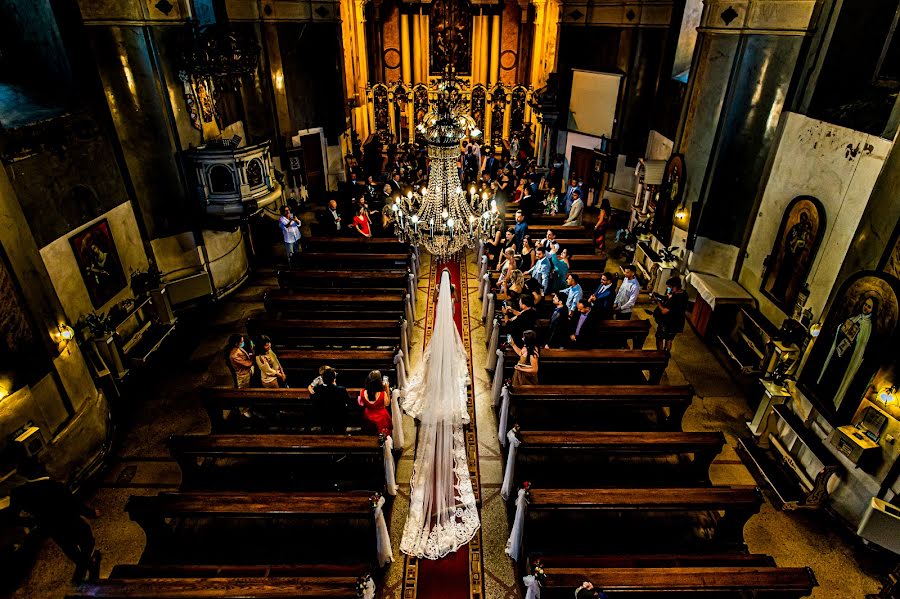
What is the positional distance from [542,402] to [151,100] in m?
8.22

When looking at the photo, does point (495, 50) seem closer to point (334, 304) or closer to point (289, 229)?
point (289, 229)

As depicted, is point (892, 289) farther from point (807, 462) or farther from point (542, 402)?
point (542, 402)

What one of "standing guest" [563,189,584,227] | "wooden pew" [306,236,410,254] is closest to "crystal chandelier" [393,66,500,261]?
"wooden pew" [306,236,410,254]

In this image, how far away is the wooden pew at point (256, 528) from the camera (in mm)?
4863

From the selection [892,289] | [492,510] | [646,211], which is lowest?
[492,510]

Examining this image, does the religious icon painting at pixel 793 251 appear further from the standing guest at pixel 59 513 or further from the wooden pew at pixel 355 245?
the standing guest at pixel 59 513

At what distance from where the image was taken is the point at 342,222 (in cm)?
1207

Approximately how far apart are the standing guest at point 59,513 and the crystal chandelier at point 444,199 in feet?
17.3

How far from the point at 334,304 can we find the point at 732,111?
24.9 feet

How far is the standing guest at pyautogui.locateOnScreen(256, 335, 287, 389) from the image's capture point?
21.2 ft

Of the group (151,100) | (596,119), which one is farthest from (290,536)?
(596,119)

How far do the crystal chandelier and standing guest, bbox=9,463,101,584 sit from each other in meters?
5.26

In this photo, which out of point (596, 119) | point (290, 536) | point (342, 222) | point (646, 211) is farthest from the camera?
point (596, 119)

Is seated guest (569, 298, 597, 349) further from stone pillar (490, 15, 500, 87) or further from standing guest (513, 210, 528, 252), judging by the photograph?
stone pillar (490, 15, 500, 87)
